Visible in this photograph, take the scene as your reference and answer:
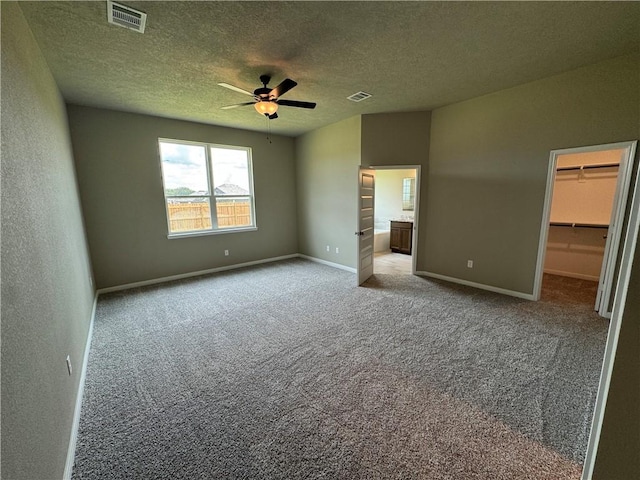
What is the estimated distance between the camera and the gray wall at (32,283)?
40.8 inches

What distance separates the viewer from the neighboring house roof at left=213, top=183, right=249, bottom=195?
204 inches

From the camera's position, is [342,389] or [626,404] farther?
[342,389]

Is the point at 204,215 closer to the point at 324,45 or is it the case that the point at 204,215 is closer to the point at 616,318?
the point at 324,45

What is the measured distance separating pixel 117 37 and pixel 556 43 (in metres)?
3.92

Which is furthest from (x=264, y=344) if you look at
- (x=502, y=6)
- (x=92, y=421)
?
(x=502, y=6)

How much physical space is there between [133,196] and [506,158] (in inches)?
226

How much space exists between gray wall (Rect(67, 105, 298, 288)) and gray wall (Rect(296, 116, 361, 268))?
107cm

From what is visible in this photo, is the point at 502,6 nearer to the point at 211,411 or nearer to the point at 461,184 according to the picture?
the point at 461,184

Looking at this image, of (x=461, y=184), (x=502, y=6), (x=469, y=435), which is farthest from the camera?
(x=461, y=184)

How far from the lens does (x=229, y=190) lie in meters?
5.33

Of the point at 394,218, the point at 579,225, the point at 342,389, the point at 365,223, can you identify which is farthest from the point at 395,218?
the point at 342,389

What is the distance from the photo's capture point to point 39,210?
66.7 inches

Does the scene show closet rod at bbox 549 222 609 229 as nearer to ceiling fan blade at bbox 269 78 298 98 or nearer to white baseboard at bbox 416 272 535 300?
white baseboard at bbox 416 272 535 300

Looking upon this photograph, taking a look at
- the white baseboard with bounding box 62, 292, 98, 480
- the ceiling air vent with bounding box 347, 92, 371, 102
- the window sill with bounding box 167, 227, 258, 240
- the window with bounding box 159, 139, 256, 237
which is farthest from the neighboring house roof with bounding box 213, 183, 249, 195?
the white baseboard with bounding box 62, 292, 98, 480
